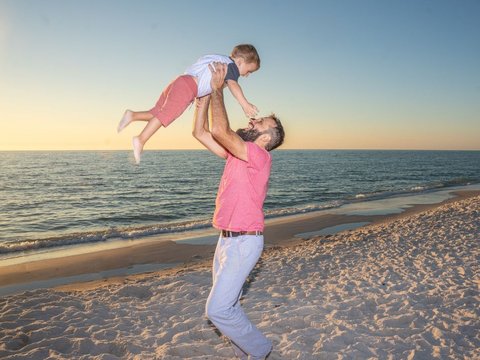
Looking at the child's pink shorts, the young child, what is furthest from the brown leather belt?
the child's pink shorts

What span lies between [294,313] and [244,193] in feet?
11.8

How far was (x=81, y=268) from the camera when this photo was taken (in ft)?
32.4

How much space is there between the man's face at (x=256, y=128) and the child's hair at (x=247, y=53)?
1.14 metres

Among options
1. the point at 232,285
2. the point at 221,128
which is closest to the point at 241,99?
the point at 221,128

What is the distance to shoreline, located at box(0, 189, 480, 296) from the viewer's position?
896cm

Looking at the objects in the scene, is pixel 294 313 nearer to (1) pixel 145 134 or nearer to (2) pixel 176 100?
(1) pixel 145 134

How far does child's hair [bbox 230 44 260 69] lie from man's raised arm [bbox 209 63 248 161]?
1.17 meters

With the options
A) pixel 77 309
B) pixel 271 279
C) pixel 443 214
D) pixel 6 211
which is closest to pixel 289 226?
pixel 443 214

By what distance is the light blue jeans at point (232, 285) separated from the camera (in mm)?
2807

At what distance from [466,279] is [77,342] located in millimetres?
6838

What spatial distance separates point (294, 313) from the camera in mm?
5676

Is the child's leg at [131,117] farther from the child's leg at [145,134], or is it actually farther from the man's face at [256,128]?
the man's face at [256,128]

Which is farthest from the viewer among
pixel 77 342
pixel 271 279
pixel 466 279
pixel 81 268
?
pixel 81 268

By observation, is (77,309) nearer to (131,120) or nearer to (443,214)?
(131,120)
